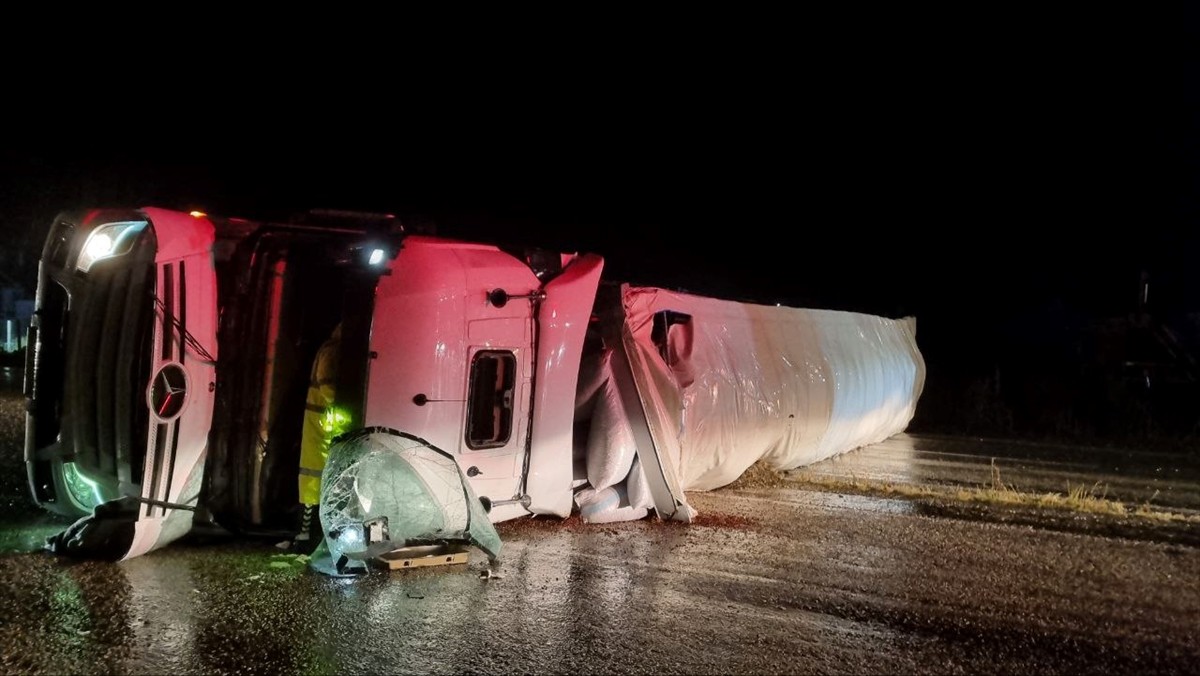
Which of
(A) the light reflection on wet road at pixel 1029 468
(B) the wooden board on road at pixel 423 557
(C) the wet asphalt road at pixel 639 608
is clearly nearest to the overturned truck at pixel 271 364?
(C) the wet asphalt road at pixel 639 608

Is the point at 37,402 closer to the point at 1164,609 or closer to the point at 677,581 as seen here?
the point at 677,581

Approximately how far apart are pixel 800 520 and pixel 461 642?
3873 millimetres

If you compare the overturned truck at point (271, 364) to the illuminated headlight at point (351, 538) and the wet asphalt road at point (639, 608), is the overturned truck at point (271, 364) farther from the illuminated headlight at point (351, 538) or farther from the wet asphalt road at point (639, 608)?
the illuminated headlight at point (351, 538)

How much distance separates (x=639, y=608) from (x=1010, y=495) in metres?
5.11

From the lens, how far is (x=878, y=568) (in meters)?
6.14

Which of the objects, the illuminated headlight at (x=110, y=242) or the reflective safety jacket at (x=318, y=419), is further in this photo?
the reflective safety jacket at (x=318, y=419)

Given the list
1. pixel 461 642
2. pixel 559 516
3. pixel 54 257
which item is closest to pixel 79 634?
pixel 461 642

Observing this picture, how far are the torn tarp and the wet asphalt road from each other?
0.20m

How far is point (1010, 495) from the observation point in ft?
29.0

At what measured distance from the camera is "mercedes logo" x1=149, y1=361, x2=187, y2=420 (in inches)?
228

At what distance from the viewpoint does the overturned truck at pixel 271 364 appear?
5.95 m

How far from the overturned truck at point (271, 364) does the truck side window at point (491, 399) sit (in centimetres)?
1

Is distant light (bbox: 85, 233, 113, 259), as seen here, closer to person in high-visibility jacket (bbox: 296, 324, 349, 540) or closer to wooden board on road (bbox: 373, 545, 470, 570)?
person in high-visibility jacket (bbox: 296, 324, 349, 540)

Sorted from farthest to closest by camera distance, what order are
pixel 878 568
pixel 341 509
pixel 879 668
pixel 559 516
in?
pixel 559 516, pixel 878 568, pixel 341 509, pixel 879 668
